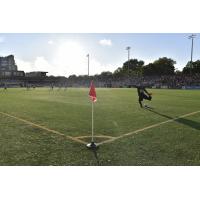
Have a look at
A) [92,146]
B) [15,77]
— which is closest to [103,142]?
[92,146]


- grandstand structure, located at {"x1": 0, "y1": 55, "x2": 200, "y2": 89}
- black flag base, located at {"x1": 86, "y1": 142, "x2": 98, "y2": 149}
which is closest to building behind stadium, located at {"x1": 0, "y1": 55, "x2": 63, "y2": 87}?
grandstand structure, located at {"x1": 0, "y1": 55, "x2": 200, "y2": 89}

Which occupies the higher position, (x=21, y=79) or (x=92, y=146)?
(x=21, y=79)

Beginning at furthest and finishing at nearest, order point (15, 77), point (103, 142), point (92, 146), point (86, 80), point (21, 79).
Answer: point (21, 79), point (15, 77), point (86, 80), point (103, 142), point (92, 146)

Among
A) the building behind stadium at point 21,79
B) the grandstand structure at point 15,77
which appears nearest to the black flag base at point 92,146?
the grandstand structure at point 15,77

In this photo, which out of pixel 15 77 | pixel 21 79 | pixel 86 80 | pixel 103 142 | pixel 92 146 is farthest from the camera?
pixel 21 79

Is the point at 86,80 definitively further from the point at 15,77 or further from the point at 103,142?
the point at 103,142

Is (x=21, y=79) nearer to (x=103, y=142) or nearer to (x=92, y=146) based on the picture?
(x=103, y=142)

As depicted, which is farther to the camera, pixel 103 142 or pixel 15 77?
pixel 15 77

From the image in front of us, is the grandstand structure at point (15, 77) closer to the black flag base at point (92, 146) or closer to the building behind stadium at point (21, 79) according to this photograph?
the building behind stadium at point (21, 79)

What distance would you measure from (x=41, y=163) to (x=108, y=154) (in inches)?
62.1

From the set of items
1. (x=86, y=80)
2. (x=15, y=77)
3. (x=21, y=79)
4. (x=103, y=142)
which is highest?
(x=15, y=77)

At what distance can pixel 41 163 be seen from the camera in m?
5.69

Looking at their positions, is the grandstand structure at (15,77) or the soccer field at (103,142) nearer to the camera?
the soccer field at (103,142)
